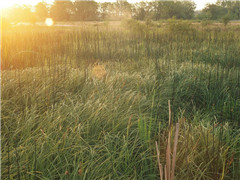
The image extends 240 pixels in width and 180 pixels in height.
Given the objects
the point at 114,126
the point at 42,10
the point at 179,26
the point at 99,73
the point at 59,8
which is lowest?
the point at 114,126

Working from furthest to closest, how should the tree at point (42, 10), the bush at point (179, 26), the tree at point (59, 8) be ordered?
the tree at point (59, 8) → the tree at point (42, 10) → the bush at point (179, 26)

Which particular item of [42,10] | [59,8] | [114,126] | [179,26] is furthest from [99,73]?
[59,8]

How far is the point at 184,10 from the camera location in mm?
54938

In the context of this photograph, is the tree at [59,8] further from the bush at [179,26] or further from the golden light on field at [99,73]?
the golden light on field at [99,73]

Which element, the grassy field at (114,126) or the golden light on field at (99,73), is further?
the golden light on field at (99,73)

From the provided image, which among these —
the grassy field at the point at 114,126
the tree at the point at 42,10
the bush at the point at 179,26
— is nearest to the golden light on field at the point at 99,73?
the grassy field at the point at 114,126

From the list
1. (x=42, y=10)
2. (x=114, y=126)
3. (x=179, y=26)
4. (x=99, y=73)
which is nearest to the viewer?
(x=114, y=126)

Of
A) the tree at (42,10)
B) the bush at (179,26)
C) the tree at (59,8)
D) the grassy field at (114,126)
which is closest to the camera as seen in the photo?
the grassy field at (114,126)

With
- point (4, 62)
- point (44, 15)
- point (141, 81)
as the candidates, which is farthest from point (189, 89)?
point (44, 15)

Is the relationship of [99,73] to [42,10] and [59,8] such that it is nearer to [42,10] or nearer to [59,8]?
[42,10]

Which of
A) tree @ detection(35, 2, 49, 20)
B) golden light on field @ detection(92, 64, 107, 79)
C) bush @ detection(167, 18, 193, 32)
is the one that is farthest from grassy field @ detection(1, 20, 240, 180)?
tree @ detection(35, 2, 49, 20)

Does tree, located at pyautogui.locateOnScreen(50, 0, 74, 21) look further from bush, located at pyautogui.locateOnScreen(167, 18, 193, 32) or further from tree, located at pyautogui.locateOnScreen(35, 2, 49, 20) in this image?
bush, located at pyautogui.locateOnScreen(167, 18, 193, 32)

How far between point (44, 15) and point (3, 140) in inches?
2211

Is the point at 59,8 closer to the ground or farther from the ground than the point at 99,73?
farther from the ground
